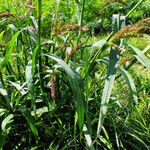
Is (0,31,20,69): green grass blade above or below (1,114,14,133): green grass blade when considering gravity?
above

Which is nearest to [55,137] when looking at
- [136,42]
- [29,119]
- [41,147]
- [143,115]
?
[41,147]

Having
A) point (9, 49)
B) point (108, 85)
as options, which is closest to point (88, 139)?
point (108, 85)

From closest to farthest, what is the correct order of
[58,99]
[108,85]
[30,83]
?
[108,85] → [30,83] → [58,99]

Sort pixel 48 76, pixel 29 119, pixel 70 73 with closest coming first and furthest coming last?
pixel 70 73, pixel 29 119, pixel 48 76

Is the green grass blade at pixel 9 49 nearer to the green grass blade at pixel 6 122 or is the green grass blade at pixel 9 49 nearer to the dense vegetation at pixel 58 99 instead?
the dense vegetation at pixel 58 99

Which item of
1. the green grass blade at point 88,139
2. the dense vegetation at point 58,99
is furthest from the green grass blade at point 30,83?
the green grass blade at point 88,139

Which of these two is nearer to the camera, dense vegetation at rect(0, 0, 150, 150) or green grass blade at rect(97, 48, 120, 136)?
green grass blade at rect(97, 48, 120, 136)

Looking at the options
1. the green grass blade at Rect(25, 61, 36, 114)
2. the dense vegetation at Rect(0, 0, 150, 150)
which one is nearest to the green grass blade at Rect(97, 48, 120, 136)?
the dense vegetation at Rect(0, 0, 150, 150)

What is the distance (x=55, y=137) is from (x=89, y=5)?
3.02m

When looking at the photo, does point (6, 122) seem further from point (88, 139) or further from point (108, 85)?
point (108, 85)

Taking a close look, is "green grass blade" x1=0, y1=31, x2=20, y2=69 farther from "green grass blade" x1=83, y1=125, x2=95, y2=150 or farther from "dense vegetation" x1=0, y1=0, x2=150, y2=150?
"green grass blade" x1=83, y1=125, x2=95, y2=150

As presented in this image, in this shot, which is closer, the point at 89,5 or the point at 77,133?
the point at 77,133

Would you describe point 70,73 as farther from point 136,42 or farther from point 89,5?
point 89,5

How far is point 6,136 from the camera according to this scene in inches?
75.8
